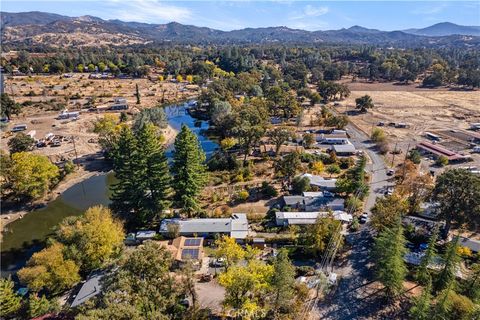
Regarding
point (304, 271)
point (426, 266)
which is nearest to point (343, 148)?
point (426, 266)

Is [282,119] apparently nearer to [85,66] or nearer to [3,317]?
[3,317]

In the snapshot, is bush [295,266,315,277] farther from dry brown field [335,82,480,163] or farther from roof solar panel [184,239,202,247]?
dry brown field [335,82,480,163]

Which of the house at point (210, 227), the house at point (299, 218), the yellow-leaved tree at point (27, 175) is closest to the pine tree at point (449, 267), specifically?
the house at point (299, 218)

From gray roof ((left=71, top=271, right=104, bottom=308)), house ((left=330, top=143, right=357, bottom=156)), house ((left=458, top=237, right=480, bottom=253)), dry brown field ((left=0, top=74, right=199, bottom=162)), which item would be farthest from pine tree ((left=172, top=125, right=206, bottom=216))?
house ((left=330, top=143, right=357, bottom=156))

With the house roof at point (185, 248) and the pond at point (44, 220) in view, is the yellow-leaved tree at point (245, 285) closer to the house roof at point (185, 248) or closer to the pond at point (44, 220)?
the house roof at point (185, 248)

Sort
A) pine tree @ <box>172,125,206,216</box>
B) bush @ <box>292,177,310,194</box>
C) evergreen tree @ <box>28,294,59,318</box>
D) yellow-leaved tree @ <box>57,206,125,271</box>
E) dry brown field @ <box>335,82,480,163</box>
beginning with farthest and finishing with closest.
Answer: dry brown field @ <box>335,82,480,163</box> < bush @ <box>292,177,310,194</box> < pine tree @ <box>172,125,206,216</box> < yellow-leaved tree @ <box>57,206,125,271</box> < evergreen tree @ <box>28,294,59,318</box>

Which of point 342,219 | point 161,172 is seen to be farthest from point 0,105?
point 342,219
